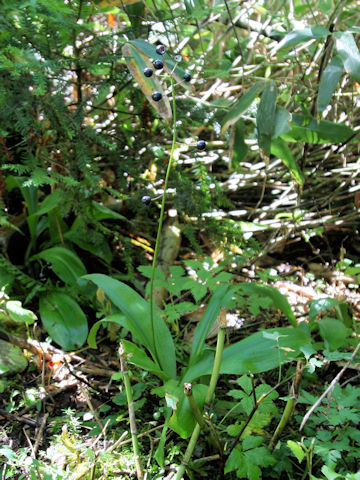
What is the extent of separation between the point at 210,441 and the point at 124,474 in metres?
0.27

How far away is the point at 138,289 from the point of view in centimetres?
224

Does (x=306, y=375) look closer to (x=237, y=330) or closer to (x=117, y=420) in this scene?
(x=237, y=330)

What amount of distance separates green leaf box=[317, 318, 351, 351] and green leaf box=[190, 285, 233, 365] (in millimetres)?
440

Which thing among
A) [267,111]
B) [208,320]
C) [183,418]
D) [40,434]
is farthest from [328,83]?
[40,434]

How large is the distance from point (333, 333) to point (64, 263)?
1.26 meters

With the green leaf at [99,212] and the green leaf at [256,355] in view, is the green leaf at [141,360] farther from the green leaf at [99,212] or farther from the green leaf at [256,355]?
the green leaf at [99,212]

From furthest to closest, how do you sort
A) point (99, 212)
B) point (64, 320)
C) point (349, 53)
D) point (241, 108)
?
point (99, 212)
point (64, 320)
point (241, 108)
point (349, 53)

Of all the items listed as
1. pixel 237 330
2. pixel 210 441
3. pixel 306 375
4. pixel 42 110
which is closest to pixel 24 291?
pixel 42 110

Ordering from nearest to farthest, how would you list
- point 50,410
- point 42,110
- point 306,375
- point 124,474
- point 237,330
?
point 124,474, point 50,410, point 306,375, point 42,110, point 237,330

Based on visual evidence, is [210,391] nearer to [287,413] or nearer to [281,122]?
[287,413]

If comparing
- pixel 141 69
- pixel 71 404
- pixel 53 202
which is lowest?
pixel 71 404

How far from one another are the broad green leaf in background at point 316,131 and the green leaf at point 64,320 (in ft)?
4.10

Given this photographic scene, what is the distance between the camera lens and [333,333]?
173 cm

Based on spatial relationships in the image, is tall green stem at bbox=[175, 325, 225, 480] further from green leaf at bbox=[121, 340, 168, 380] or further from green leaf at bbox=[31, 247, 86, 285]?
green leaf at bbox=[31, 247, 86, 285]
